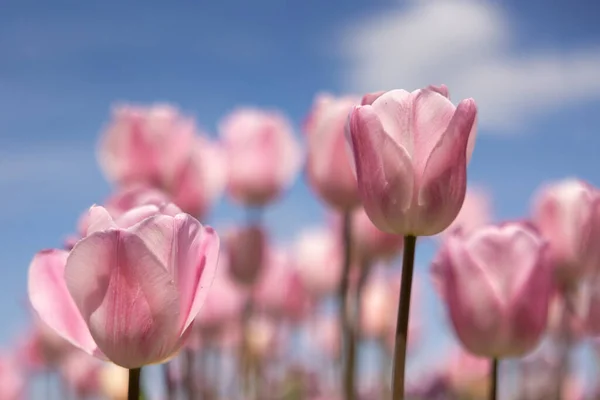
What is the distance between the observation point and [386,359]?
3.04 m

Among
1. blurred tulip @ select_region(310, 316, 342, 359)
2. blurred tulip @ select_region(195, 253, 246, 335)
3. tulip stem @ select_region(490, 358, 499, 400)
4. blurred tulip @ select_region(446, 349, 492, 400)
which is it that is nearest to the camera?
tulip stem @ select_region(490, 358, 499, 400)

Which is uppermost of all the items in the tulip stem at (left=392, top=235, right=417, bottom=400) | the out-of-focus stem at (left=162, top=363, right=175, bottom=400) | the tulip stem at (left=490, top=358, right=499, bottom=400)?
the tulip stem at (left=392, top=235, right=417, bottom=400)

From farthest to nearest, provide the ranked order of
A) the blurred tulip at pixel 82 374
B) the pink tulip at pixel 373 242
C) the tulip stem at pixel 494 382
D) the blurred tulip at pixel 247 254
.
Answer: the blurred tulip at pixel 82 374
the blurred tulip at pixel 247 254
the pink tulip at pixel 373 242
the tulip stem at pixel 494 382

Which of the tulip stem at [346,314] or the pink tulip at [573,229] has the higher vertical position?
the pink tulip at [573,229]

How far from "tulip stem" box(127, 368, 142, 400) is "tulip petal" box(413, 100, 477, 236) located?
1.13 ft

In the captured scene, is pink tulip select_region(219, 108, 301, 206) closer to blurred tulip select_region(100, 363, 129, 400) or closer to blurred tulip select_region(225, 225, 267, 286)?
blurred tulip select_region(225, 225, 267, 286)

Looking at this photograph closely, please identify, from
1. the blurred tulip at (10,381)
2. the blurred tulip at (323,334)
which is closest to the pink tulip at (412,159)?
the blurred tulip at (10,381)

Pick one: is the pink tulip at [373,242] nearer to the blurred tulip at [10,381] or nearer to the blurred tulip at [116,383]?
the blurred tulip at [116,383]

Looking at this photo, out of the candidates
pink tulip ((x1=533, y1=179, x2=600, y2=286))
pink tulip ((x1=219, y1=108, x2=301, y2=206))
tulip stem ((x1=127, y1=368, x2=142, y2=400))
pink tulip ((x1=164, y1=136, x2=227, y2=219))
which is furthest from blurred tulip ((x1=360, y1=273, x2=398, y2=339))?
tulip stem ((x1=127, y1=368, x2=142, y2=400))

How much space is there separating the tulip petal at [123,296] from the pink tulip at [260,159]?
5.36ft

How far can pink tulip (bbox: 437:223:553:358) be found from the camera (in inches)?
47.6

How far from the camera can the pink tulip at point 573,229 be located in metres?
1.53

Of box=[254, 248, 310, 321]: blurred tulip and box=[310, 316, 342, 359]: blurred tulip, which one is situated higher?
box=[254, 248, 310, 321]: blurred tulip

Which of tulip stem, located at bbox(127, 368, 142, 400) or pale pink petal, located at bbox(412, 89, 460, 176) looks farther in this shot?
pale pink petal, located at bbox(412, 89, 460, 176)
